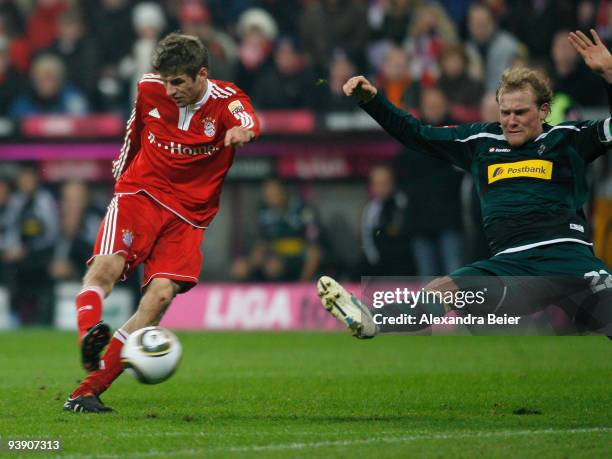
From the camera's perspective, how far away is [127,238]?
316 inches

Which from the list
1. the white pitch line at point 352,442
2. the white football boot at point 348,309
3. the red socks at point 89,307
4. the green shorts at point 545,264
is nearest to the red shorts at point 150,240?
the red socks at point 89,307

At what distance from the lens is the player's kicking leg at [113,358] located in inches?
311

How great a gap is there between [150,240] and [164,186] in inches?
15.6

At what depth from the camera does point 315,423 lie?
741 centimetres

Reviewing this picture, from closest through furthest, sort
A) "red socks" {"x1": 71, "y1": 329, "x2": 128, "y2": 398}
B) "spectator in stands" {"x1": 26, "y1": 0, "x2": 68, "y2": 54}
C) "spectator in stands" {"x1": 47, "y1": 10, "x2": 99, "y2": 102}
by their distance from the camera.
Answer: "red socks" {"x1": 71, "y1": 329, "x2": 128, "y2": 398} < "spectator in stands" {"x1": 47, "y1": 10, "x2": 99, "y2": 102} < "spectator in stands" {"x1": 26, "y1": 0, "x2": 68, "y2": 54}

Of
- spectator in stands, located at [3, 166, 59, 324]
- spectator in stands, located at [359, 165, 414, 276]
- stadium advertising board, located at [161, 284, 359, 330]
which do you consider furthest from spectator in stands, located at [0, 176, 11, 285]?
spectator in stands, located at [359, 165, 414, 276]

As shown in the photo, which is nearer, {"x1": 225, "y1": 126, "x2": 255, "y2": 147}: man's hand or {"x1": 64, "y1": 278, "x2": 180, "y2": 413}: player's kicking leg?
{"x1": 225, "y1": 126, "x2": 255, "y2": 147}: man's hand

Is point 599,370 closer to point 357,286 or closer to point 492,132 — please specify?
point 492,132

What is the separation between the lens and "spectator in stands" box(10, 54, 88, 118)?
1908 centimetres

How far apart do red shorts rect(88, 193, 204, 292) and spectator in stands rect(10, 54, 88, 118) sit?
11.1 metres

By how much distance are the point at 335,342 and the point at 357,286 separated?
2508 mm

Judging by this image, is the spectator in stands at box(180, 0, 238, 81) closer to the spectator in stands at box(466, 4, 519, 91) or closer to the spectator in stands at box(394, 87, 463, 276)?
the spectator in stands at box(394, 87, 463, 276)

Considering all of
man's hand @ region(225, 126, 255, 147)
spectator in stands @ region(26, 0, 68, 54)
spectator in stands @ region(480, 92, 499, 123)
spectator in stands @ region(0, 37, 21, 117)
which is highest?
spectator in stands @ region(26, 0, 68, 54)

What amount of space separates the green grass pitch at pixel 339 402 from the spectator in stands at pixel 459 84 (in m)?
3.93
